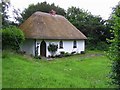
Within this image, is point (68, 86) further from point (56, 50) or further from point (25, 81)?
point (56, 50)

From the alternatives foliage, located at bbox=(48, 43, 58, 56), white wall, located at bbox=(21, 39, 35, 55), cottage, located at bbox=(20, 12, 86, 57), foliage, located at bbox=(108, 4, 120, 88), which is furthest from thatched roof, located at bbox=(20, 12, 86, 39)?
foliage, located at bbox=(108, 4, 120, 88)

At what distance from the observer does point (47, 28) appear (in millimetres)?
32938

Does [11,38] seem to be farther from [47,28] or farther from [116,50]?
[116,50]

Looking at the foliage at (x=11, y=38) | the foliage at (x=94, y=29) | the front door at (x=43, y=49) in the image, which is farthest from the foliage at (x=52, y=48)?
the foliage at (x=94, y=29)

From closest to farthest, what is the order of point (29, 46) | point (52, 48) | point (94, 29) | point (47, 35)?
point (29, 46)
point (47, 35)
point (52, 48)
point (94, 29)

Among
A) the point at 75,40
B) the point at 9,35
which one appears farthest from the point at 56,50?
the point at 9,35

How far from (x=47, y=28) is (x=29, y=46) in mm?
3679

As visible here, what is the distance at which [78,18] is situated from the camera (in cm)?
5125

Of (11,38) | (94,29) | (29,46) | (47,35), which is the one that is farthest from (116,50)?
(94,29)

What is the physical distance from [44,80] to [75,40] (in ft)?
79.7

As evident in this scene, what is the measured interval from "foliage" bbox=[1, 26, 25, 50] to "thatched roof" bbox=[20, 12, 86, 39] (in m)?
2.55

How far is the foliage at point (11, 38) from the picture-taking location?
26.7m

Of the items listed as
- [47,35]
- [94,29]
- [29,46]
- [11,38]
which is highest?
[94,29]

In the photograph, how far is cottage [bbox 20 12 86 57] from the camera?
30484mm
